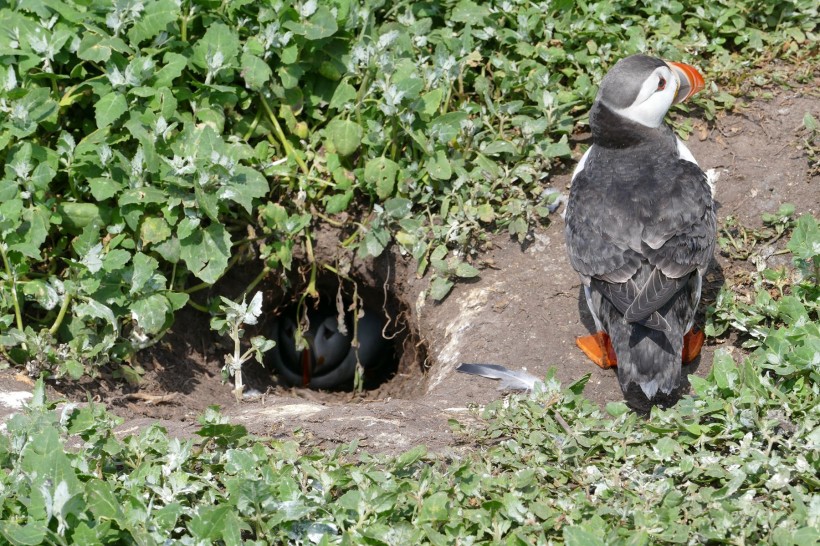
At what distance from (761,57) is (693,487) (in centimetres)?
354

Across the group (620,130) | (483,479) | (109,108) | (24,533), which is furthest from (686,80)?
(24,533)

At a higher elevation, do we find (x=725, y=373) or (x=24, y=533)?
(x=24, y=533)

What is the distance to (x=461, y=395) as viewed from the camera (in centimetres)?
449

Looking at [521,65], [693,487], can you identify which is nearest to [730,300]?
[693,487]

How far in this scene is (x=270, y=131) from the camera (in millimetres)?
5477

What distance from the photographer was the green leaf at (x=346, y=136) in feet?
17.4

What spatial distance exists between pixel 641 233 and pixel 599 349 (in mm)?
641

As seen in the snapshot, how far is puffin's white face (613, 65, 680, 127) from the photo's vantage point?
15.9 ft

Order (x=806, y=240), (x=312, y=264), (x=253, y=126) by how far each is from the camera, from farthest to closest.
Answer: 1. (x=312, y=264)
2. (x=253, y=126)
3. (x=806, y=240)

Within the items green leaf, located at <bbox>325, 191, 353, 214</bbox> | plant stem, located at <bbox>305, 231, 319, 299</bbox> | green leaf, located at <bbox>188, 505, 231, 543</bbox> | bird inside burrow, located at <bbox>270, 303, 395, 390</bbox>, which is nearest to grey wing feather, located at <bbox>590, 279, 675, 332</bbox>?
green leaf, located at <bbox>325, 191, 353, 214</bbox>

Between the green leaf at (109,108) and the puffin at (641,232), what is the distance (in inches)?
93.4

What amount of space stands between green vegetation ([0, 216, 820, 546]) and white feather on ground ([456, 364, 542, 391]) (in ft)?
1.71

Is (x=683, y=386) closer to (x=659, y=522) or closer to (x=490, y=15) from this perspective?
(x=659, y=522)

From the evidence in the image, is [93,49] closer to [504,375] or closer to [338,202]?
[338,202]
